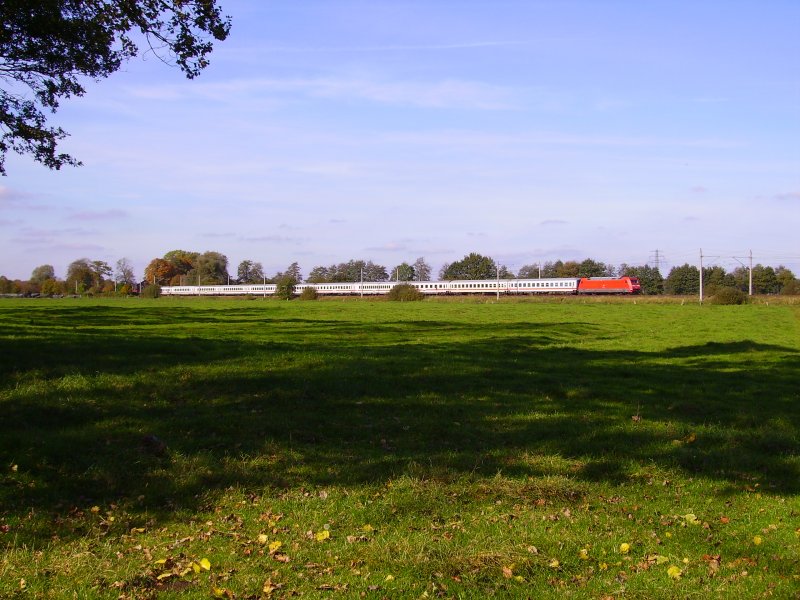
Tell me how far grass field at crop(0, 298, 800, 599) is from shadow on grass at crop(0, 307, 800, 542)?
1.8 inches

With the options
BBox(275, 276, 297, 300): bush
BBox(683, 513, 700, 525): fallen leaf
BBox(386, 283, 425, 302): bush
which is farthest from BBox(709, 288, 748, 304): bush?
BBox(683, 513, 700, 525): fallen leaf

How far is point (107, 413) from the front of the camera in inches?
381

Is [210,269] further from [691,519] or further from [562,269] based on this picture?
[691,519]

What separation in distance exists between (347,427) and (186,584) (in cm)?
474

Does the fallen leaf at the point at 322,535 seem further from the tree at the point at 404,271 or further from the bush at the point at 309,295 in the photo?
the tree at the point at 404,271

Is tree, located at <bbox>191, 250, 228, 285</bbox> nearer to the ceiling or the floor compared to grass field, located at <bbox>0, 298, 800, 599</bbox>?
nearer to the ceiling

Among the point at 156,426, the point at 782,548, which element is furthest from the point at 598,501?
the point at 156,426

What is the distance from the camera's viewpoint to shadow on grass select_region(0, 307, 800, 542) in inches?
307

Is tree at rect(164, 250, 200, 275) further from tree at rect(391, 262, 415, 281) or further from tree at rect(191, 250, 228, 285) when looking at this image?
tree at rect(391, 262, 415, 281)

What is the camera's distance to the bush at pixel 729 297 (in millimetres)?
71250

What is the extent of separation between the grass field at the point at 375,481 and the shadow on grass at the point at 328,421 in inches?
1.8

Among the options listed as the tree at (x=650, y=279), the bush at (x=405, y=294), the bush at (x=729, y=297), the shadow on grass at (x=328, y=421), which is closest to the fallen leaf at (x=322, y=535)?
the shadow on grass at (x=328, y=421)

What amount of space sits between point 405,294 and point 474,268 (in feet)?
242

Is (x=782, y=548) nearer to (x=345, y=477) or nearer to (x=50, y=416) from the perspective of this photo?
(x=345, y=477)
